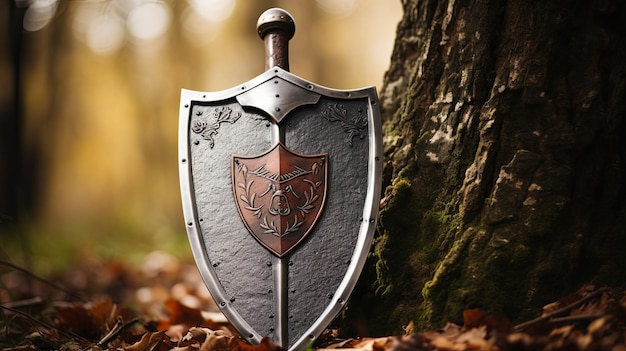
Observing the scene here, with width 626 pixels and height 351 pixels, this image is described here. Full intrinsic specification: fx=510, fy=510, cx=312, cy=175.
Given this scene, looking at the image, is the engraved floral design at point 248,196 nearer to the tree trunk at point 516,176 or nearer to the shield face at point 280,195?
the shield face at point 280,195

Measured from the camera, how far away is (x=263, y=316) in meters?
1.93

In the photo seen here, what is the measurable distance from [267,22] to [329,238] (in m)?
0.97

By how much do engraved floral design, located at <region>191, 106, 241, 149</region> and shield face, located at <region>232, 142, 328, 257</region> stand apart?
178mm

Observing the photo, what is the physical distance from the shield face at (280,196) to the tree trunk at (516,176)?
26cm

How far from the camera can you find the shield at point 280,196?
195 cm

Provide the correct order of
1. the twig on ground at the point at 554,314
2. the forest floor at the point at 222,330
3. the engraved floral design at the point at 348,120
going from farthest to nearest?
the engraved floral design at the point at 348,120 < the twig on ground at the point at 554,314 < the forest floor at the point at 222,330

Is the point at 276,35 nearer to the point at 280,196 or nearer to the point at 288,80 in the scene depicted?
the point at 288,80

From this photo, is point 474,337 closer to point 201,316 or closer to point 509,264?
point 509,264

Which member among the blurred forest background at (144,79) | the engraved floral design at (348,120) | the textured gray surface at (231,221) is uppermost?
the blurred forest background at (144,79)

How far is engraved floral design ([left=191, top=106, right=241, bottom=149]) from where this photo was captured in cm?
212

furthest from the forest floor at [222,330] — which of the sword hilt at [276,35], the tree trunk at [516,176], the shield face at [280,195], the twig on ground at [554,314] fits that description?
the sword hilt at [276,35]

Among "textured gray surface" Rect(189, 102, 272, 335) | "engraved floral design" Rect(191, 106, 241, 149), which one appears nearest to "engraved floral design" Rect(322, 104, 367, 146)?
"textured gray surface" Rect(189, 102, 272, 335)

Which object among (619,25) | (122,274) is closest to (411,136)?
(619,25)

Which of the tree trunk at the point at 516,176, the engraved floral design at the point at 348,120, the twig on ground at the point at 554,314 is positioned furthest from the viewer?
the engraved floral design at the point at 348,120
